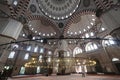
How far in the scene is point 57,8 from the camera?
72.7 feet

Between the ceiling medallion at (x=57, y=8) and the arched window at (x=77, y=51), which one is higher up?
the ceiling medallion at (x=57, y=8)

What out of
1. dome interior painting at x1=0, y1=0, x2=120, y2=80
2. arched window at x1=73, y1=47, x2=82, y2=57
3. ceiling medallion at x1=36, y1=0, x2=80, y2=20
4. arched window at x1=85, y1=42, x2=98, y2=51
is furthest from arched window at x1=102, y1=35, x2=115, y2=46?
ceiling medallion at x1=36, y1=0, x2=80, y2=20

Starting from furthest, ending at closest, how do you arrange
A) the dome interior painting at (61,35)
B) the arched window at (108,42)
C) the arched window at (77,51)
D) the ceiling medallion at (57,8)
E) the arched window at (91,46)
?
the arched window at (77,51), the ceiling medallion at (57,8), the arched window at (91,46), the arched window at (108,42), the dome interior painting at (61,35)

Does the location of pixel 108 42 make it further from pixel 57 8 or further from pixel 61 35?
pixel 57 8

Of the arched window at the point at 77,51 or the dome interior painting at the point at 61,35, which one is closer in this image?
the dome interior painting at the point at 61,35

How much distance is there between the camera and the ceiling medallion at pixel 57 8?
2006 centimetres

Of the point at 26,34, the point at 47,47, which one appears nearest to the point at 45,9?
the point at 26,34

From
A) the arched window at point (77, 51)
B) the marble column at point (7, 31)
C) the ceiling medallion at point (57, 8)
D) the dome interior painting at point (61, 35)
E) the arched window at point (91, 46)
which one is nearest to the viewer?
the marble column at point (7, 31)

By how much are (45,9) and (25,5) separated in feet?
24.4

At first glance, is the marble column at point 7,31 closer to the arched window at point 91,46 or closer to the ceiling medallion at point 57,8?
the ceiling medallion at point 57,8

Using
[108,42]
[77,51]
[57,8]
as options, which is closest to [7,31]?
[57,8]

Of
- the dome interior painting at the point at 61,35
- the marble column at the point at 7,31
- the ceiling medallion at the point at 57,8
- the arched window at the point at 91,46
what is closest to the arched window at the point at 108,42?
the dome interior painting at the point at 61,35

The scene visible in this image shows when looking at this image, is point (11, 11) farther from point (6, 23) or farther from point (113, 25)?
point (113, 25)

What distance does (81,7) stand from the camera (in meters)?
17.4
